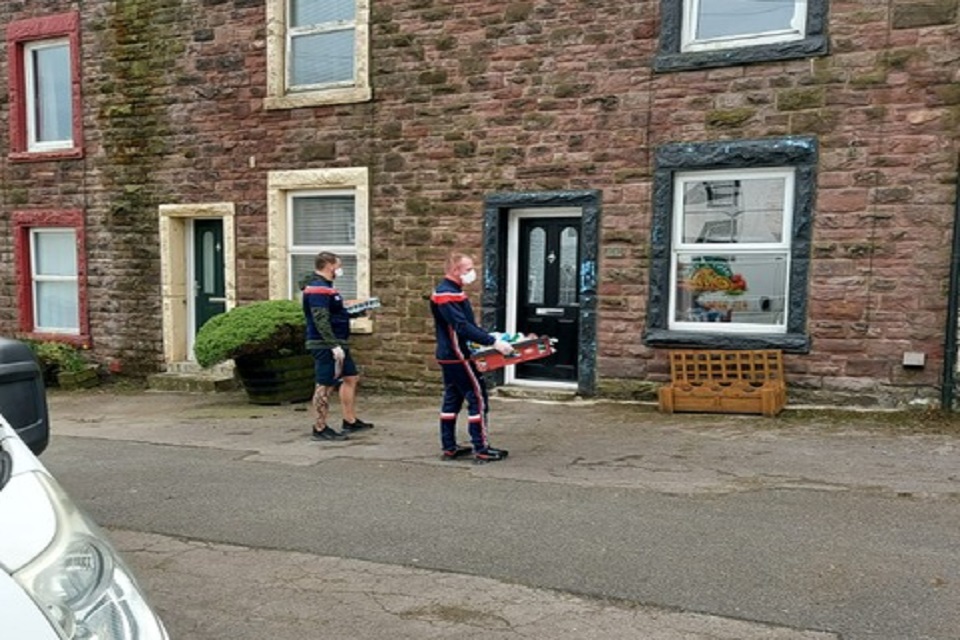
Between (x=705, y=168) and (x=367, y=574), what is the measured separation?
237 inches

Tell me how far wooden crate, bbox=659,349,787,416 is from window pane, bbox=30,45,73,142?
991cm

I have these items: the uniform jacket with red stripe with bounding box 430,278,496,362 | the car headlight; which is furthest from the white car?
the uniform jacket with red stripe with bounding box 430,278,496,362

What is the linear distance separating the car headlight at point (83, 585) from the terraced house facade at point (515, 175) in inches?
287

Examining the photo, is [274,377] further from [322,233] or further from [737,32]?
[737,32]

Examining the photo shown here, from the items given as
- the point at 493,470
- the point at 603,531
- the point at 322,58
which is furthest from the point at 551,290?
the point at 603,531

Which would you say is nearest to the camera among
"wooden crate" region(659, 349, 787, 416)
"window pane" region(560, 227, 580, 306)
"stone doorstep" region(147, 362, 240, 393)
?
"wooden crate" region(659, 349, 787, 416)

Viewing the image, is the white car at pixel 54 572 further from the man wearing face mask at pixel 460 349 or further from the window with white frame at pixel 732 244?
the window with white frame at pixel 732 244

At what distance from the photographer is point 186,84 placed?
11.0 m

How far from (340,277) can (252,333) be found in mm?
1865

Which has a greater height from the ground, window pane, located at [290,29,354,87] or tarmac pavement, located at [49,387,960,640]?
window pane, located at [290,29,354,87]

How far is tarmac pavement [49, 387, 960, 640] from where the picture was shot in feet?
11.4

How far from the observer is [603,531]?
4.61 m

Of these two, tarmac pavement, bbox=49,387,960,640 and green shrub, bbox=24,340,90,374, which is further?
green shrub, bbox=24,340,90,374

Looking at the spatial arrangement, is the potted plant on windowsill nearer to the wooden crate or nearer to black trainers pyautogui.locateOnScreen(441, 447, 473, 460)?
black trainers pyautogui.locateOnScreen(441, 447, 473, 460)
